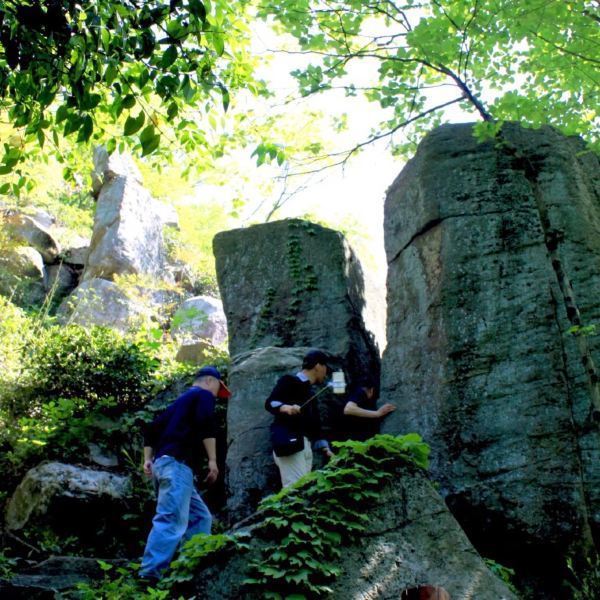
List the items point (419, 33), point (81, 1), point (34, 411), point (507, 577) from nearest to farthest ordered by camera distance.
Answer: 1. point (81, 1)
2. point (507, 577)
3. point (419, 33)
4. point (34, 411)

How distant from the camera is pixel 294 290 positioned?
11375 mm

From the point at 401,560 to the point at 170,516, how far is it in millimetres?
2156

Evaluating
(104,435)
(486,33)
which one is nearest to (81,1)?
(486,33)

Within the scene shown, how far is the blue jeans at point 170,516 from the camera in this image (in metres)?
6.11

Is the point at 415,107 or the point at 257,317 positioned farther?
the point at 257,317

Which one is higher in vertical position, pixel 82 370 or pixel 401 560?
pixel 82 370

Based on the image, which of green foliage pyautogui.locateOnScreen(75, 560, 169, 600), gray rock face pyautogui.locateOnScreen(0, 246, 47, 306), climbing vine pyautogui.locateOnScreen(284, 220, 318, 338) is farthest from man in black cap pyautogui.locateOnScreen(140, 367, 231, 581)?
gray rock face pyautogui.locateOnScreen(0, 246, 47, 306)

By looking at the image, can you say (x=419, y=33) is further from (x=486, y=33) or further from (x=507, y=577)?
(x=507, y=577)

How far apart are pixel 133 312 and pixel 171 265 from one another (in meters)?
4.57

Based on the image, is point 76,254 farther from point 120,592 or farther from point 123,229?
point 120,592

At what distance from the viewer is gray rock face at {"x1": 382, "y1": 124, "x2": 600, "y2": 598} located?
7531 mm

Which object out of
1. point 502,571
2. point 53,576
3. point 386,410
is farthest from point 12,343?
point 502,571

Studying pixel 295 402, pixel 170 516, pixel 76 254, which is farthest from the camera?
pixel 76 254

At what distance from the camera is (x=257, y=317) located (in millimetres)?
11500
